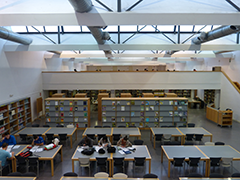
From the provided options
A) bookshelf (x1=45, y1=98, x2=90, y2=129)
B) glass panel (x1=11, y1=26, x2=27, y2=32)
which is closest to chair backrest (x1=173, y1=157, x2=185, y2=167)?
bookshelf (x1=45, y1=98, x2=90, y2=129)

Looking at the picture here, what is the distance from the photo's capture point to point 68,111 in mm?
10430

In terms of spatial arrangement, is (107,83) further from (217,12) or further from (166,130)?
(217,12)

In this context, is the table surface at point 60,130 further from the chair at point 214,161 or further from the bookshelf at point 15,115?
the chair at point 214,161

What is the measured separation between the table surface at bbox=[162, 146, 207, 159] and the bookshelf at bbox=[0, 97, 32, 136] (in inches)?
305

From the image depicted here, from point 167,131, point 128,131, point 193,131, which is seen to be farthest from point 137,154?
point 193,131

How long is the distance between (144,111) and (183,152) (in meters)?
4.52

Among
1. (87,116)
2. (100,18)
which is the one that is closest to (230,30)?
(100,18)

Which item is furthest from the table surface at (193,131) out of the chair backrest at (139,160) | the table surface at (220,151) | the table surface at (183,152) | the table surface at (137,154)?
the chair backrest at (139,160)

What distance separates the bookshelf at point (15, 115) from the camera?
28.1 feet

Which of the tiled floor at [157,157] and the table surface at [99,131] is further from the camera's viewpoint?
the table surface at [99,131]

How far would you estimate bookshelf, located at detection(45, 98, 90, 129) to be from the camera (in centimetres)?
1034

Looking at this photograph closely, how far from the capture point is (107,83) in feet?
41.9

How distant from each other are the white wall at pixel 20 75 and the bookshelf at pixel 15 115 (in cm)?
33

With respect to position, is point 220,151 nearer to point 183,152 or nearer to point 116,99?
point 183,152
